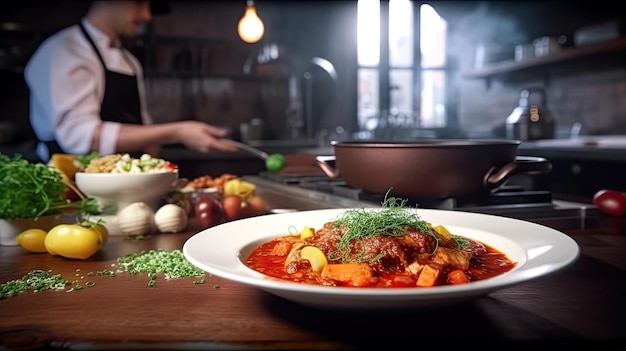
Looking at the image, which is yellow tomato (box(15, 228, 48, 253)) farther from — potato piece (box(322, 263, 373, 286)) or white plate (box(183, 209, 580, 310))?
potato piece (box(322, 263, 373, 286))

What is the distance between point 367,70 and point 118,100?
379 cm

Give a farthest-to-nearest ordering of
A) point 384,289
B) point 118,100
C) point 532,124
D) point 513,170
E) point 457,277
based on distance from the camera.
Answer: point 532,124
point 118,100
point 513,170
point 457,277
point 384,289

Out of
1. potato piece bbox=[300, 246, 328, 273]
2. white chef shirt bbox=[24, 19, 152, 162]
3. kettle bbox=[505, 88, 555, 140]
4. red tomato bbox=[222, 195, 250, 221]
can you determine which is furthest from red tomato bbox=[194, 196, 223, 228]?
kettle bbox=[505, 88, 555, 140]

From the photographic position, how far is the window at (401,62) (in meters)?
6.59

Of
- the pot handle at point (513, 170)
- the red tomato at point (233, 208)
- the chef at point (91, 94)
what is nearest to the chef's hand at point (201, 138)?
the chef at point (91, 94)

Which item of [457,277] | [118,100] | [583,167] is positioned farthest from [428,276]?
[118,100]

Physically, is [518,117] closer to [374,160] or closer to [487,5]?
[487,5]

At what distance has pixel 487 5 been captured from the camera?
15.3ft

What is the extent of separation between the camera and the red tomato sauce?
2.15 ft

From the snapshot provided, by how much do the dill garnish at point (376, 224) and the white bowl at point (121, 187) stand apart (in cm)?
52

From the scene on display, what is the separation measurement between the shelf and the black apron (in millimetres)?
3077

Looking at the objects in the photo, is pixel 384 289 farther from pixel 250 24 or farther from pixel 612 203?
pixel 250 24

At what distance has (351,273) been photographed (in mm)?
662

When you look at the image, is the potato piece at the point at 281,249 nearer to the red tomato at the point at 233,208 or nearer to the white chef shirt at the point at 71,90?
the red tomato at the point at 233,208
